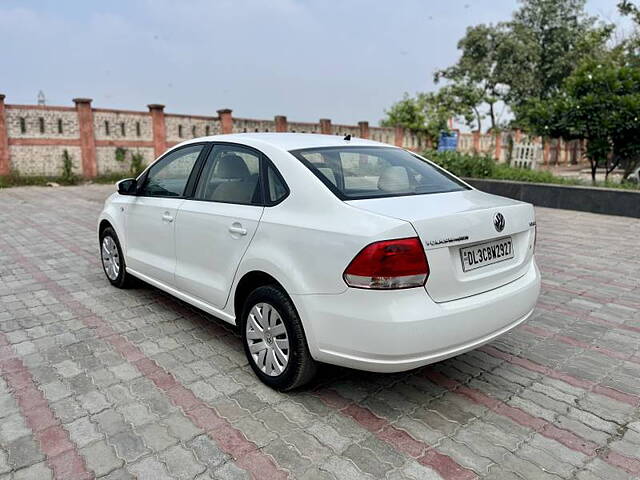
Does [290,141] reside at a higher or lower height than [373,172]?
higher

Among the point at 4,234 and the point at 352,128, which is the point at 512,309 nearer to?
the point at 4,234

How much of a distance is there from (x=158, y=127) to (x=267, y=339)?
2098 centimetres

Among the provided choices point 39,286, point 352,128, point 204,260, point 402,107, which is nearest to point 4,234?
point 39,286

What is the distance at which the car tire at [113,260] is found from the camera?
198 inches

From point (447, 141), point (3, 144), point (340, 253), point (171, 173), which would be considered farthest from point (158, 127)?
point (340, 253)

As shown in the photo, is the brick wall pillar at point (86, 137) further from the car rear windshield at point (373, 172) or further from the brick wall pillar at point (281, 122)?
the car rear windshield at point (373, 172)

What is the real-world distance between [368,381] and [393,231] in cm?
125

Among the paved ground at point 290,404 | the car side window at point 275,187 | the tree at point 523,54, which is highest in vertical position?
the tree at point 523,54

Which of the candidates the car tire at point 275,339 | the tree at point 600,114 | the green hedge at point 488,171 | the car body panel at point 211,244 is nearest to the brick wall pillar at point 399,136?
the green hedge at point 488,171

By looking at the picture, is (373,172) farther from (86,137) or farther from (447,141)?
(447,141)

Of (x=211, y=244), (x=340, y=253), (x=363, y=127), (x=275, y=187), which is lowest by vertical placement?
(x=211, y=244)

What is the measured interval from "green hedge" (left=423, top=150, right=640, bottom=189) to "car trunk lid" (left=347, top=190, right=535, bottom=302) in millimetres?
9971

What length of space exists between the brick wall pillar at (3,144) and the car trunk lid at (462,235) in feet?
64.6

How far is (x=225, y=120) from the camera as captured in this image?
23734 mm
